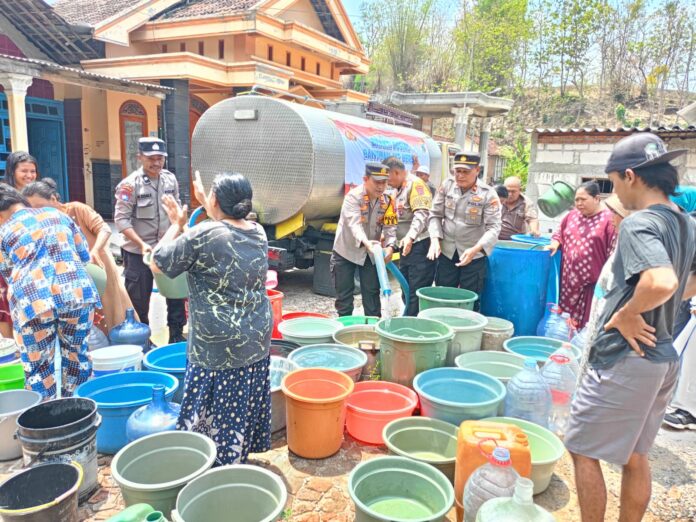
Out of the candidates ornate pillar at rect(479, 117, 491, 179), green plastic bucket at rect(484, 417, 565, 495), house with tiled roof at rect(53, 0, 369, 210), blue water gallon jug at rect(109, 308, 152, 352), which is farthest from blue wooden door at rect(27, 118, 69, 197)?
ornate pillar at rect(479, 117, 491, 179)

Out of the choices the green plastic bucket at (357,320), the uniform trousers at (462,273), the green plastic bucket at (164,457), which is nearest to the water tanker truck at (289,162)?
the uniform trousers at (462,273)

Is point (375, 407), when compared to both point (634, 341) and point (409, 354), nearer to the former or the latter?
point (409, 354)

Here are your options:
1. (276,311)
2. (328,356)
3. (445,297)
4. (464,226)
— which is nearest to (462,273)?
(445,297)

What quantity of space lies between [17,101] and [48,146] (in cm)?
341

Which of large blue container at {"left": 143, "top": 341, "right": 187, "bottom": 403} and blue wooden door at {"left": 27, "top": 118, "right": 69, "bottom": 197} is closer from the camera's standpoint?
large blue container at {"left": 143, "top": 341, "right": 187, "bottom": 403}

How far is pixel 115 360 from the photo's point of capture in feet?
11.7

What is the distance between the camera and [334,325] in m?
4.30

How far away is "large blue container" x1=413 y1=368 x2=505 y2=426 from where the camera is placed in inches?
119

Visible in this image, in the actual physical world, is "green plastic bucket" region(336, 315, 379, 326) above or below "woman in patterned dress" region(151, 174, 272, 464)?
below

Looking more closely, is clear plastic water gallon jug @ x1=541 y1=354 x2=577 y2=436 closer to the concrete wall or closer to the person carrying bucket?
the person carrying bucket

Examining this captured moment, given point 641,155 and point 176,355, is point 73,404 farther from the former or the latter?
point 641,155

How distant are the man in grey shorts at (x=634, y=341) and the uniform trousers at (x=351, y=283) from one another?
2.90 meters

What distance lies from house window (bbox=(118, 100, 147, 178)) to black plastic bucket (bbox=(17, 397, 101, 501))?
37.0 ft

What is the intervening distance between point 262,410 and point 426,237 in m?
2.78
